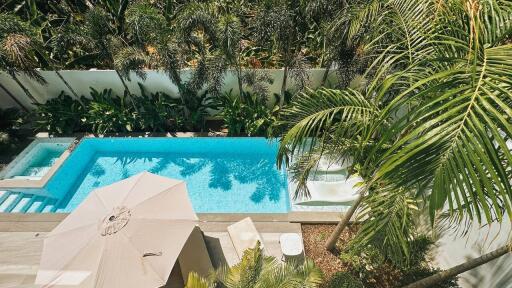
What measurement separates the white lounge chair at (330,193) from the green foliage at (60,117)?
26.7 ft

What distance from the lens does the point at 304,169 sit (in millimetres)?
4770

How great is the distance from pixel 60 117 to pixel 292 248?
30.1 feet

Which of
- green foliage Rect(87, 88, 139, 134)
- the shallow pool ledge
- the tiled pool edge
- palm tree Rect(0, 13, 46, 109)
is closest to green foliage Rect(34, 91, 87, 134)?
green foliage Rect(87, 88, 139, 134)

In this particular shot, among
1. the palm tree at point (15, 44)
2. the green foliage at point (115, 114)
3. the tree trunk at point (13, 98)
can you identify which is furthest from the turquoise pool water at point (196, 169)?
the tree trunk at point (13, 98)

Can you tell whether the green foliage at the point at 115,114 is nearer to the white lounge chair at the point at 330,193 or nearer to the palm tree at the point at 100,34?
the palm tree at the point at 100,34

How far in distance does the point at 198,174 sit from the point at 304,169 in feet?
18.3

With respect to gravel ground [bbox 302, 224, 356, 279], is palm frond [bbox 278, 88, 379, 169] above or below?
above

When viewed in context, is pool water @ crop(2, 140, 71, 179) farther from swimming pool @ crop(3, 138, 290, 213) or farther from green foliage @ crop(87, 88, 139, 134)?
green foliage @ crop(87, 88, 139, 134)

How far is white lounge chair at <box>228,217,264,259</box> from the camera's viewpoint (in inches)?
267

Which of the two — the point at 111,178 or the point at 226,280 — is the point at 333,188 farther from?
the point at 111,178

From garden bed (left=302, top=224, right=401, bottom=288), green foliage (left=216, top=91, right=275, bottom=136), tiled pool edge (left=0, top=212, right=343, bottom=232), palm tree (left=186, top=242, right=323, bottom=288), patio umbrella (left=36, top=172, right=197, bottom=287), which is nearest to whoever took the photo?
palm tree (left=186, top=242, right=323, bottom=288)

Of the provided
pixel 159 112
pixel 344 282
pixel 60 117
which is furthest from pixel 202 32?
pixel 344 282

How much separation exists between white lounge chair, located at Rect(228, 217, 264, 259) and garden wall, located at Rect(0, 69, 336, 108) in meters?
5.13

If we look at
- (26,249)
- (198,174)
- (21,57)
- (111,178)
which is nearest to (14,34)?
(21,57)
